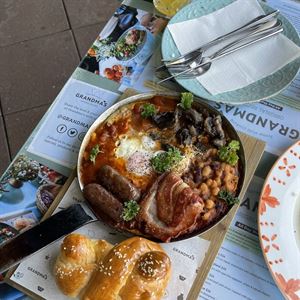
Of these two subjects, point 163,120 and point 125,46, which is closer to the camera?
point 163,120

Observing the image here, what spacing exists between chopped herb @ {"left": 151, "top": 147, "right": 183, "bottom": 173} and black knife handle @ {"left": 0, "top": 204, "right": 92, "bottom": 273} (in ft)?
0.57

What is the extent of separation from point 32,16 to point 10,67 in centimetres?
30

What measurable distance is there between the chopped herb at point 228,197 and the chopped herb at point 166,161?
0.37 ft

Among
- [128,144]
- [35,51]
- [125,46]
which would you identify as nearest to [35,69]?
[35,51]

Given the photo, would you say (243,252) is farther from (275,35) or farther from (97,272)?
(275,35)

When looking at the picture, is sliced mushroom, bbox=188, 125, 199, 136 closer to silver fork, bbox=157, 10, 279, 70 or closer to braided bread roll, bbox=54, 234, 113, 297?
silver fork, bbox=157, 10, 279, 70

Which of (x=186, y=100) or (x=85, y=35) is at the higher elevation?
(x=186, y=100)

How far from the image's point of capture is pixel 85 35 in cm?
190

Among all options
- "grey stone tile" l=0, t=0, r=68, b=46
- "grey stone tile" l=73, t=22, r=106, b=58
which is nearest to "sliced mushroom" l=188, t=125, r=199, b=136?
"grey stone tile" l=73, t=22, r=106, b=58

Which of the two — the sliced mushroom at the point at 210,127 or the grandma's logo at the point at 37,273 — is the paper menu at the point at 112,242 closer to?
the grandma's logo at the point at 37,273

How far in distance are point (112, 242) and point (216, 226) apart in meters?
0.20

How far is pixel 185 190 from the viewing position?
78 cm

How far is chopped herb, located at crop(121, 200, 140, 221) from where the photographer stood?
772 mm

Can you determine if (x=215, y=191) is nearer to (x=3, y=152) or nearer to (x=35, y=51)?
(x=3, y=152)
